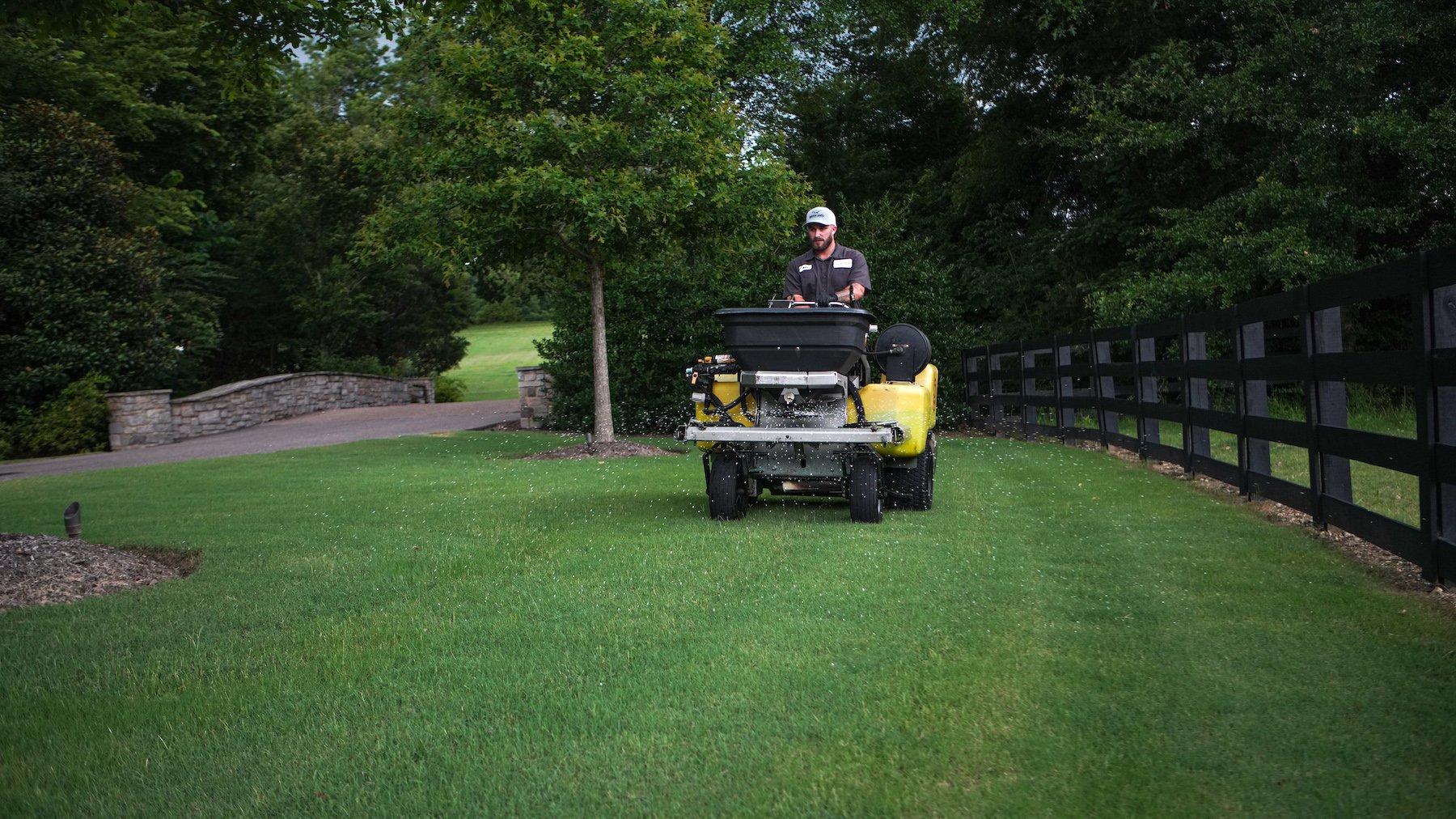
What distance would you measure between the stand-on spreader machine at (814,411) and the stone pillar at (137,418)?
1491cm

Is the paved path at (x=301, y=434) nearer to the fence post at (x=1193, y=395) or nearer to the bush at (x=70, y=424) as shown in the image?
the bush at (x=70, y=424)

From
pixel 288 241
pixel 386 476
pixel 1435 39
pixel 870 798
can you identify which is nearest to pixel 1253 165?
pixel 1435 39

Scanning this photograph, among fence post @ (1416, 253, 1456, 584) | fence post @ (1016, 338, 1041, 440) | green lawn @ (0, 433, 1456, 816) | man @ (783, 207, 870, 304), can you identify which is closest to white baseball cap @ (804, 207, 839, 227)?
man @ (783, 207, 870, 304)

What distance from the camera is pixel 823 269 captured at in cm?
973

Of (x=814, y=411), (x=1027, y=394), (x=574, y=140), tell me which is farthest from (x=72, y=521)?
(x=1027, y=394)

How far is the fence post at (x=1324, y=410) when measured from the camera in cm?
758

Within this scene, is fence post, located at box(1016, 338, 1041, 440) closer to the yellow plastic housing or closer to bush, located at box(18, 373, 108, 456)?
the yellow plastic housing

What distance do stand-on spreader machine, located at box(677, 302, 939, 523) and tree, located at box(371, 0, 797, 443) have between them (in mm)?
6016

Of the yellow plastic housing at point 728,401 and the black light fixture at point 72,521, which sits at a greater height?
the yellow plastic housing at point 728,401

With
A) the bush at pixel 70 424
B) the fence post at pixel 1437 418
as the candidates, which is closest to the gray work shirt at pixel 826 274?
the fence post at pixel 1437 418

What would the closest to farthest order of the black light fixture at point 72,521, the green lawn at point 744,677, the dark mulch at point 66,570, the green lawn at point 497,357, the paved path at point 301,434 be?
the green lawn at point 744,677
the dark mulch at point 66,570
the black light fixture at point 72,521
the paved path at point 301,434
the green lawn at point 497,357

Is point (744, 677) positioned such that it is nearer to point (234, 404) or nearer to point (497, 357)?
point (234, 404)

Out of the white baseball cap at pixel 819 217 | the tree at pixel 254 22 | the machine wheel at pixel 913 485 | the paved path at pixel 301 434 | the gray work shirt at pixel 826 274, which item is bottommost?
the machine wheel at pixel 913 485

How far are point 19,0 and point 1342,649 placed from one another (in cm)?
694
